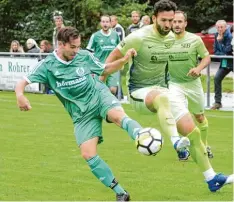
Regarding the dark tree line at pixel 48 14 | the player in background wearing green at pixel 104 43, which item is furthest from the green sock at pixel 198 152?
the dark tree line at pixel 48 14

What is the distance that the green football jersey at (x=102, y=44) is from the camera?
19.7 meters

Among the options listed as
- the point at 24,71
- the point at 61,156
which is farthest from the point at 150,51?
the point at 24,71

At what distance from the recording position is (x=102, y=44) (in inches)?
776

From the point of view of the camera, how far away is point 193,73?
11.0m

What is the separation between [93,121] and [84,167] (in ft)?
8.35

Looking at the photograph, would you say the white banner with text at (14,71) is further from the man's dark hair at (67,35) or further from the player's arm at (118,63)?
the man's dark hair at (67,35)

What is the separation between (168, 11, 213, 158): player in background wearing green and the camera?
1184 cm

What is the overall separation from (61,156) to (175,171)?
2.16m

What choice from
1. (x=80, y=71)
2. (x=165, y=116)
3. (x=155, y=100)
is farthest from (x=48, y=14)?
(x=80, y=71)

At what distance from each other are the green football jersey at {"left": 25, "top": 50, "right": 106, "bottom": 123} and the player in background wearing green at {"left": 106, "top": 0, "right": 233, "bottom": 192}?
94 centimetres

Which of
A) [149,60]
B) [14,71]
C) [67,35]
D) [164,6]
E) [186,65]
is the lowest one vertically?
[14,71]

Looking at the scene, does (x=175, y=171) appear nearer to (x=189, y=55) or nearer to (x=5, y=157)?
(x=189, y=55)

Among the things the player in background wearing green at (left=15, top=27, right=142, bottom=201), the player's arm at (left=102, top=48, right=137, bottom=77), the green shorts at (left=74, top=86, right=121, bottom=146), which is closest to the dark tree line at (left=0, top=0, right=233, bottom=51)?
the player's arm at (left=102, top=48, right=137, bottom=77)

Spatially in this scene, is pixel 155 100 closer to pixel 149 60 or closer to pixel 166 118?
pixel 166 118
